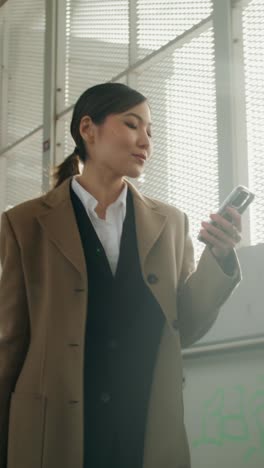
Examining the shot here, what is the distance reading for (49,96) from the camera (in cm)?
537

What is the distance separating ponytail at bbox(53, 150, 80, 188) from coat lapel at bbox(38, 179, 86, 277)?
0.54ft

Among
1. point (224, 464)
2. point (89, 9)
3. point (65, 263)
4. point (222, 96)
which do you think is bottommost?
point (224, 464)

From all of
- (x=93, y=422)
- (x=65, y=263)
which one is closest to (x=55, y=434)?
(x=93, y=422)

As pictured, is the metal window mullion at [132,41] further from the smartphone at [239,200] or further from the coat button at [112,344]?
the coat button at [112,344]

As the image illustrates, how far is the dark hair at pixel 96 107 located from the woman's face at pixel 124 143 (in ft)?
0.07

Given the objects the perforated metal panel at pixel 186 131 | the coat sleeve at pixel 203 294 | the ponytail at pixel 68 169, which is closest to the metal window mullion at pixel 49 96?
the perforated metal panel at pixel 186 131

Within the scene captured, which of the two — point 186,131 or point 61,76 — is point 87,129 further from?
point 61,76

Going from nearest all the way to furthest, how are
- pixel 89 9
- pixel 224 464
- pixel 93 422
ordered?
pixel 93 422 < pixel 224 464 < pixel 89 9

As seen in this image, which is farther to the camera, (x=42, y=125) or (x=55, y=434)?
(x=42, y=125)

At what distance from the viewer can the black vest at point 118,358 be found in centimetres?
182

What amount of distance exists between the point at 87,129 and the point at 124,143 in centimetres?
19

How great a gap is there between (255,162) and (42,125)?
2.41 m

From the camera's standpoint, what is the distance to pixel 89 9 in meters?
5.14

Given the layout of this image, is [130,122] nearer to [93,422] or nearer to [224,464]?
[93,422]
